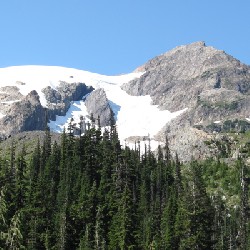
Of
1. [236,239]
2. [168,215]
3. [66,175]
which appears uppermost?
[66,175]

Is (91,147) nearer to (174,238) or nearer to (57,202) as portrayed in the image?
(57,202)

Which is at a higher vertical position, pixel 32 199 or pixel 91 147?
pixel 91 147

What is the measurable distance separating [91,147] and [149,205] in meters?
22.6

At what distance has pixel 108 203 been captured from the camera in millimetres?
109062

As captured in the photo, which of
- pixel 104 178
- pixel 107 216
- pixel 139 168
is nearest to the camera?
pixel 107 216

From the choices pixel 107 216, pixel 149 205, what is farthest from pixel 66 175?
pixel 107 216

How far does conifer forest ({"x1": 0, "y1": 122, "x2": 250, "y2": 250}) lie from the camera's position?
64688 mm

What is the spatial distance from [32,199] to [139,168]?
218 ft

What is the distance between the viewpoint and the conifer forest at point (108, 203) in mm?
64688

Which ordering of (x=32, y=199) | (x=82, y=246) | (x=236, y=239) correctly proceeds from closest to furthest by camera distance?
(x=82, y=246) → (x=32, y=199) → (x=236, y=239)

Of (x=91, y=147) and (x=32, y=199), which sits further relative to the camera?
(x=91, y=147)

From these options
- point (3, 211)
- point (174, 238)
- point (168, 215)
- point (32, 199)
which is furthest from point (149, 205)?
point (3, 211)

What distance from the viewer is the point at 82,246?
87938 mm

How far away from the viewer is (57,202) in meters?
117
